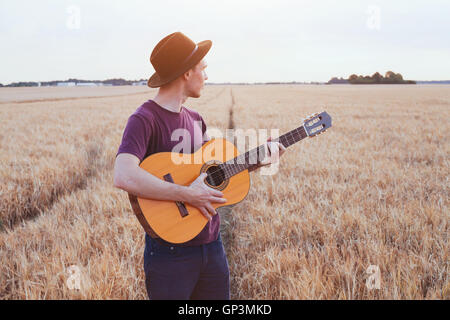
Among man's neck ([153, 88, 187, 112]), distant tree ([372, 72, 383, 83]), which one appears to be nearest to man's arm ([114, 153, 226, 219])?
man's neck ([153, 88, 187, 112])

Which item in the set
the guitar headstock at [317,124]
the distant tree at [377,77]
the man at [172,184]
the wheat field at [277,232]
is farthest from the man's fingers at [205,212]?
the distant tree at [377,77]

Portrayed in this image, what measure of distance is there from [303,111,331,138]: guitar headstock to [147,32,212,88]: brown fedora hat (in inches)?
42.5

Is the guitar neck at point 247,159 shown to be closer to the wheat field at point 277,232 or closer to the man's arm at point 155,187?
the man's arm at point 155,187

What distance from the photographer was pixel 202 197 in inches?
65.7

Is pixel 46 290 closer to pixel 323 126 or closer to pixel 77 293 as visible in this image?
pixel 77 293

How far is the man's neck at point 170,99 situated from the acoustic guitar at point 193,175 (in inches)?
11.2

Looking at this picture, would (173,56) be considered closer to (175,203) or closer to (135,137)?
(135,137)

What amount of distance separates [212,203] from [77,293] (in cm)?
111

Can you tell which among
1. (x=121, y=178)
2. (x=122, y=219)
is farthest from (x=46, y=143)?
(x=121, y=178)

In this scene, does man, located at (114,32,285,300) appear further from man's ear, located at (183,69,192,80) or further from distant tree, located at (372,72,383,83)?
distant tree, located at (372,72,383,83)
